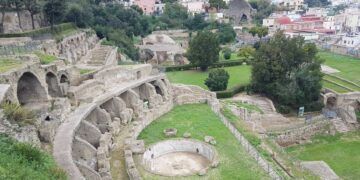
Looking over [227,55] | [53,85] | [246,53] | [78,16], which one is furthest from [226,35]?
[53,85]

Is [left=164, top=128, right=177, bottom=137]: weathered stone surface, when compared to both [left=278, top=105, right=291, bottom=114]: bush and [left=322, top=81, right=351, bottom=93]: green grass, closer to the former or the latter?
[left=278, top=105, right=291, bottom=114]: bush

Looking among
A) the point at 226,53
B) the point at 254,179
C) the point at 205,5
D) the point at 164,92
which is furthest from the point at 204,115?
the point at 205,5

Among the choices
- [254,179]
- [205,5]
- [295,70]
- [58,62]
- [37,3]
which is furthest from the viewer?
[205,5]

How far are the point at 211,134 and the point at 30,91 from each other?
11426 mm

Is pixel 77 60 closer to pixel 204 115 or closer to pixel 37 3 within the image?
pixel 37 3

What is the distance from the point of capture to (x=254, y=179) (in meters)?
16.9

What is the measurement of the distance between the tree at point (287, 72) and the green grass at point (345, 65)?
7795 mm

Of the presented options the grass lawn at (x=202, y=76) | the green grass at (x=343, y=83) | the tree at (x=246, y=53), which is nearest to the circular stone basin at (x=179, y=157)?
the grass lawn at (x=202, y=76)

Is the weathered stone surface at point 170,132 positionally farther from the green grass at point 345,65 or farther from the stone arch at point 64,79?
the green grass at point 345,65

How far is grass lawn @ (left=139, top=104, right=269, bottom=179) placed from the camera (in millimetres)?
17469

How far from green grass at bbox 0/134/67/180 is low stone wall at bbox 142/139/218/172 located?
318 inches

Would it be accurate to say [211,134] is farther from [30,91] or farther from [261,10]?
[261,10]

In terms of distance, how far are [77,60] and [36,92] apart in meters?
15.1

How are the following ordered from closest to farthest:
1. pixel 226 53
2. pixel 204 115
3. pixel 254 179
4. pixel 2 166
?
pixel 2 166, pixel 254 179, pixel 204 115, pixel 226 53
